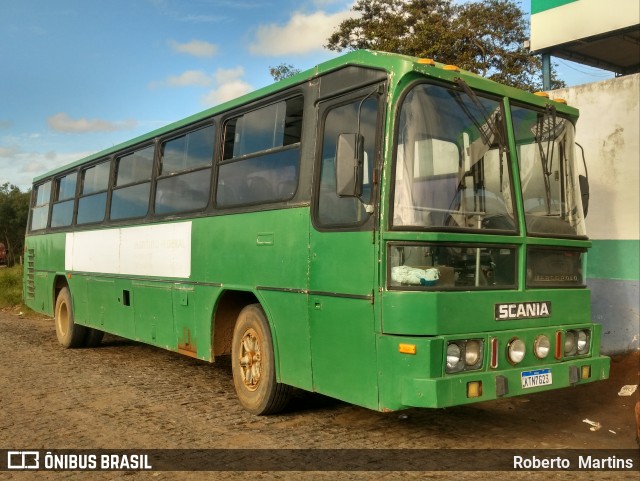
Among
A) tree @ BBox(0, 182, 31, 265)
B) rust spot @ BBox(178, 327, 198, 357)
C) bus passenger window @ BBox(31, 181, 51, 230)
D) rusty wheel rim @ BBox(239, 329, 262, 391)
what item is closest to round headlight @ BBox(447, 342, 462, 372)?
rusty wheel rim @ BBox(239, 329, 262, 391)

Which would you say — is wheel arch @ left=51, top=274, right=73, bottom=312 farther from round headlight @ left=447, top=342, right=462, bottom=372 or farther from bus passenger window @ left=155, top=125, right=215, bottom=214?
round headlight @ left=447, top=342, right=462, bottom=372

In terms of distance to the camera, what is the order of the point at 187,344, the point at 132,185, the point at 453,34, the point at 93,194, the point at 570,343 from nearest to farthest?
the point at 570,343, the point at 187,344, the point at 132,185, the point at 93,194, the point at 453,34

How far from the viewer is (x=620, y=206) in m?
8.40

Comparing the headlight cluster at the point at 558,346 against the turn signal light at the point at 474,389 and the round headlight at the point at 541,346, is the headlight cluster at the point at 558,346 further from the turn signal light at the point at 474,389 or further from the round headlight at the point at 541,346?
the turn signal light at the point at 474,389

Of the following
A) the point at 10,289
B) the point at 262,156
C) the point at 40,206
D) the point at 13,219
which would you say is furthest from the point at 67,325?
the point at 13,219

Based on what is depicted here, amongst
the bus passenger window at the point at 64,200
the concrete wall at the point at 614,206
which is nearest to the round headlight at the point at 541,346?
the concrete wall at the point at 614,206

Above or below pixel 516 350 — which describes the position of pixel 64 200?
above

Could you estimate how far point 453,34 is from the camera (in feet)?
64.6

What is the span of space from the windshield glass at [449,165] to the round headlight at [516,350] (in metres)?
0.87

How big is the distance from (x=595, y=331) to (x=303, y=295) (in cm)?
251

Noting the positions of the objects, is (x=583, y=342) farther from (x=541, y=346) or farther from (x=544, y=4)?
(x=544, y=4)

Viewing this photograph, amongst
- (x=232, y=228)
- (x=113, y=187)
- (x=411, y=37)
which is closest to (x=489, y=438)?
(x=232, y=228)

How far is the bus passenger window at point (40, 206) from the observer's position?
13.0 metres

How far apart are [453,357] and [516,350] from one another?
62 centimetres
